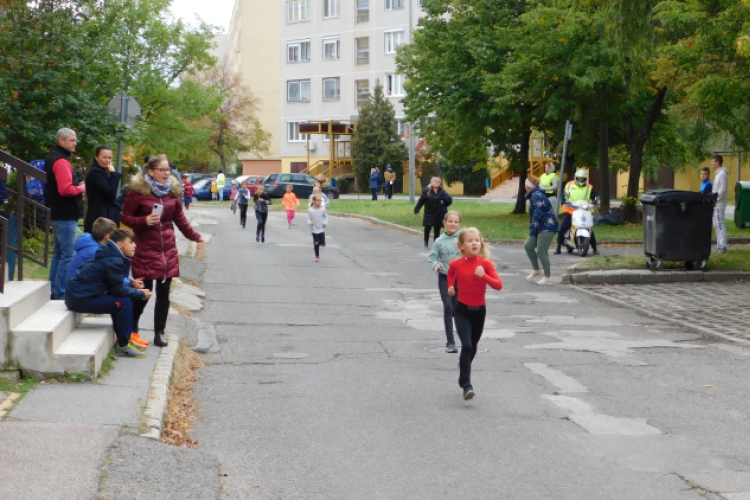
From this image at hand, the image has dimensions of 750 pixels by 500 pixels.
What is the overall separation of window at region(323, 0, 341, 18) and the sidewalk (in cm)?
6659

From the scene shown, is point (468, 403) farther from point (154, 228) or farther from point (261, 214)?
point (261, 214)

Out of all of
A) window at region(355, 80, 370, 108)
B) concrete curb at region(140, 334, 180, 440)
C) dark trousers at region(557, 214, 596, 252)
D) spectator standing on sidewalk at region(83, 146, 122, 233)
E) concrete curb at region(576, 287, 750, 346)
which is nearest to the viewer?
concrete curb at region(140, 334, 180, 440)

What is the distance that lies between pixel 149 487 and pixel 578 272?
12584 mm

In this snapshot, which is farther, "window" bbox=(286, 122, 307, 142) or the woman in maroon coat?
"window" bbox=(286, 122, 307, 142)

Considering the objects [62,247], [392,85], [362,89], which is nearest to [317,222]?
[62,247]

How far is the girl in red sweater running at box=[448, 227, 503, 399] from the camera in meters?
8.01

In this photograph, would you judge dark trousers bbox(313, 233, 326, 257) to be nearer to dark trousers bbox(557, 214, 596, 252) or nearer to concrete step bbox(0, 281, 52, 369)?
dark trousers bbox(557, 214, 596, 252)

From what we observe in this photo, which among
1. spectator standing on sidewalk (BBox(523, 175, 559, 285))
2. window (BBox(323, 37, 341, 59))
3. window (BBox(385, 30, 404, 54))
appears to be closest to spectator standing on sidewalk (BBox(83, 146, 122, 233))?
spectator standing on sidewalk (BBox(523, 175, 559, 285))

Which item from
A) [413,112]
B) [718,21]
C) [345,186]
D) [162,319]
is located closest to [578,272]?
[718,21]

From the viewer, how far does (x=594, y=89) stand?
26.9 meters

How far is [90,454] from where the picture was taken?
5.67 meters

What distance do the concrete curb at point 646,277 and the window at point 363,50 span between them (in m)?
55.4

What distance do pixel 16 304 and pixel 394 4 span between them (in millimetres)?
63254

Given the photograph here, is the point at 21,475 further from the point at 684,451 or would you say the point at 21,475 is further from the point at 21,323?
the point at 684,451
